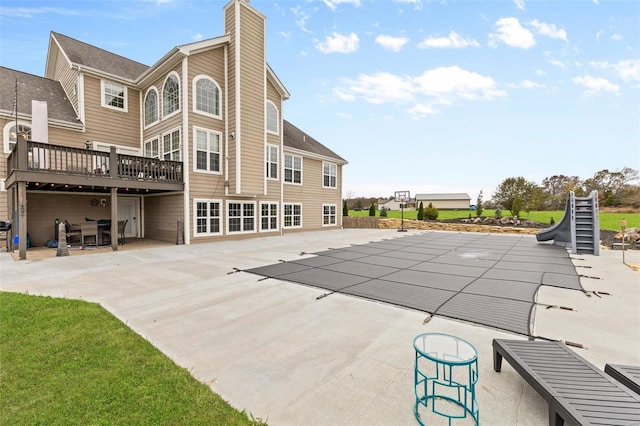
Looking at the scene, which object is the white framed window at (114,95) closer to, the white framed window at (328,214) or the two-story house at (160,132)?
the two-story house at (160,132)

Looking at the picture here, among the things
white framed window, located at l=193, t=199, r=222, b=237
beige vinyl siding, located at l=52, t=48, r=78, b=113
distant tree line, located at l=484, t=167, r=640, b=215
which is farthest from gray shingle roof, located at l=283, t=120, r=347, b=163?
distant tree line, located at l=484, t=167, r=640, b=215

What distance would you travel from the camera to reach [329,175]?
1991 cm

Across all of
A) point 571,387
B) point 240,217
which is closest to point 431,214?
point 240,217

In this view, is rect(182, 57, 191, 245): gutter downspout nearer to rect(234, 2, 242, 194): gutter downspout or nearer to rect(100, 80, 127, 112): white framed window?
rect(234, 2, 242, 194): gutter downspout

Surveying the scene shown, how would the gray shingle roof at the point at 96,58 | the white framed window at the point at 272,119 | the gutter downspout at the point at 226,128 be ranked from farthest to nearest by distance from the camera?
the white framed window at the point at 272,119
the gutter downspout at the point at 226,128
the gray shingle roof at the point at 96,58

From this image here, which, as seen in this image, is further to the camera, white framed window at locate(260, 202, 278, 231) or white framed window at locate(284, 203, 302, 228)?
white framed window at locate(284, 203, 302, 228)

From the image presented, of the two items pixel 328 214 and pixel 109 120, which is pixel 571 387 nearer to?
pixel 109 120

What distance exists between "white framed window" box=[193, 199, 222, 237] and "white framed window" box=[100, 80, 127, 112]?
6245mm

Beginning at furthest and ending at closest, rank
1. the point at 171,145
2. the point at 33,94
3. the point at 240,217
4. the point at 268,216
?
the point at 268,216 → the point at 240,217 → the point at 171,145 → the point at 33,94

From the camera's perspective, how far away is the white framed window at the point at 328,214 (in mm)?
19478

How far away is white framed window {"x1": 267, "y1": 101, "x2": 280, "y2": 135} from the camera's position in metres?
14.9

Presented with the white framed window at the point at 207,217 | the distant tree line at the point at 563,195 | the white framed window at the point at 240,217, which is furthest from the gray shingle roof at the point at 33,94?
the distant tree line at the point at 563,195

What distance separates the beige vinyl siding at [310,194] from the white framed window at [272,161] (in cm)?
126

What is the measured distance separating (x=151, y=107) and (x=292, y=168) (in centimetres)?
786
